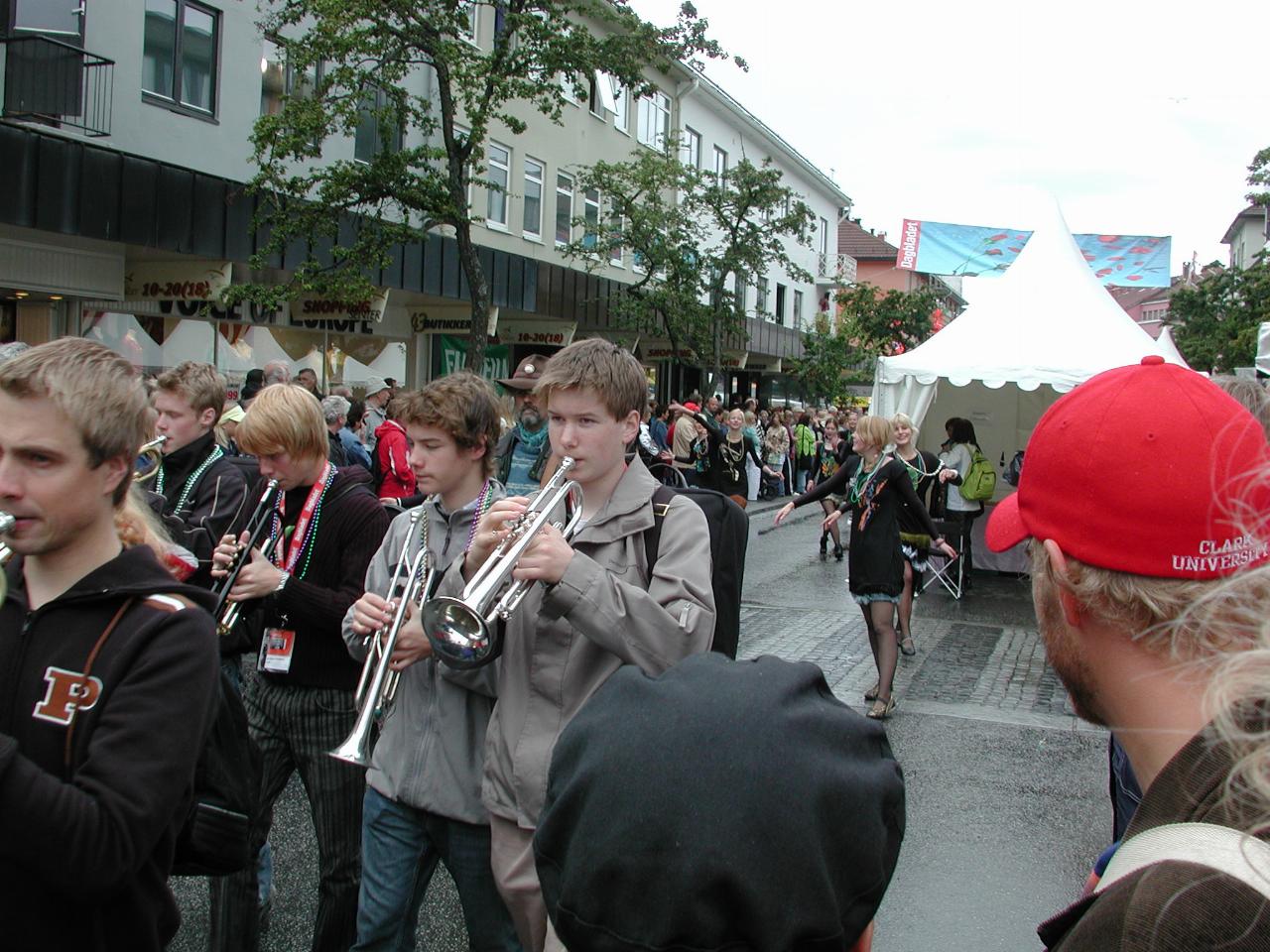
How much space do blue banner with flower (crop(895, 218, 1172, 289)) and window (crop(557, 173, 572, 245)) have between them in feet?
42.2

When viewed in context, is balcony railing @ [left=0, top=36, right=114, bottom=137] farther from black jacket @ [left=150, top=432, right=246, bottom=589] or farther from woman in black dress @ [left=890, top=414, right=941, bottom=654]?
black jacket @ [left=150, top=432, right=246, bottom=589]

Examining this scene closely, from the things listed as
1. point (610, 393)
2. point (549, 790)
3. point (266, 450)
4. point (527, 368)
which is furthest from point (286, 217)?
point (549, 790)

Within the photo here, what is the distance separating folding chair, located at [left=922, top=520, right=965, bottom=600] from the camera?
12.1m

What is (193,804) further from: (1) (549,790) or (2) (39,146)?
(2) (39,146)

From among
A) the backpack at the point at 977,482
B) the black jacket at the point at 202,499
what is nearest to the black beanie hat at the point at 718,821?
the black jacket at the point at 202,499

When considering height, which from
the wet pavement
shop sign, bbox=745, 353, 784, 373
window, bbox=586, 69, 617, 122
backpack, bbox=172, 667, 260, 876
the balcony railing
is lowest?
the wet pavement

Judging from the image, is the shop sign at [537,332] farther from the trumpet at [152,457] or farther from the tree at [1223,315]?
the trumpet at [152,457]

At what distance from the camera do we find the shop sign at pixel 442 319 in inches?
896

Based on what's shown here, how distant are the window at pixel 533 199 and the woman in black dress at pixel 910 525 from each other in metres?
17.3

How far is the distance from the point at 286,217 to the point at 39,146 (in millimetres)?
3271

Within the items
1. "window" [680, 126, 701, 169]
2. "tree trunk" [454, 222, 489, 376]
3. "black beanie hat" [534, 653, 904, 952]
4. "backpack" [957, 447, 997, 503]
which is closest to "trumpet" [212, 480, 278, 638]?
"black beanie hat" [534, 653, 904, 952]

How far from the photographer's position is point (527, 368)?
8.70 meters

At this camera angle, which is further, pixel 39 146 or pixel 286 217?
pixel 286 217

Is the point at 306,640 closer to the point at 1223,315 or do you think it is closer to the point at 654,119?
the point at 654,119
